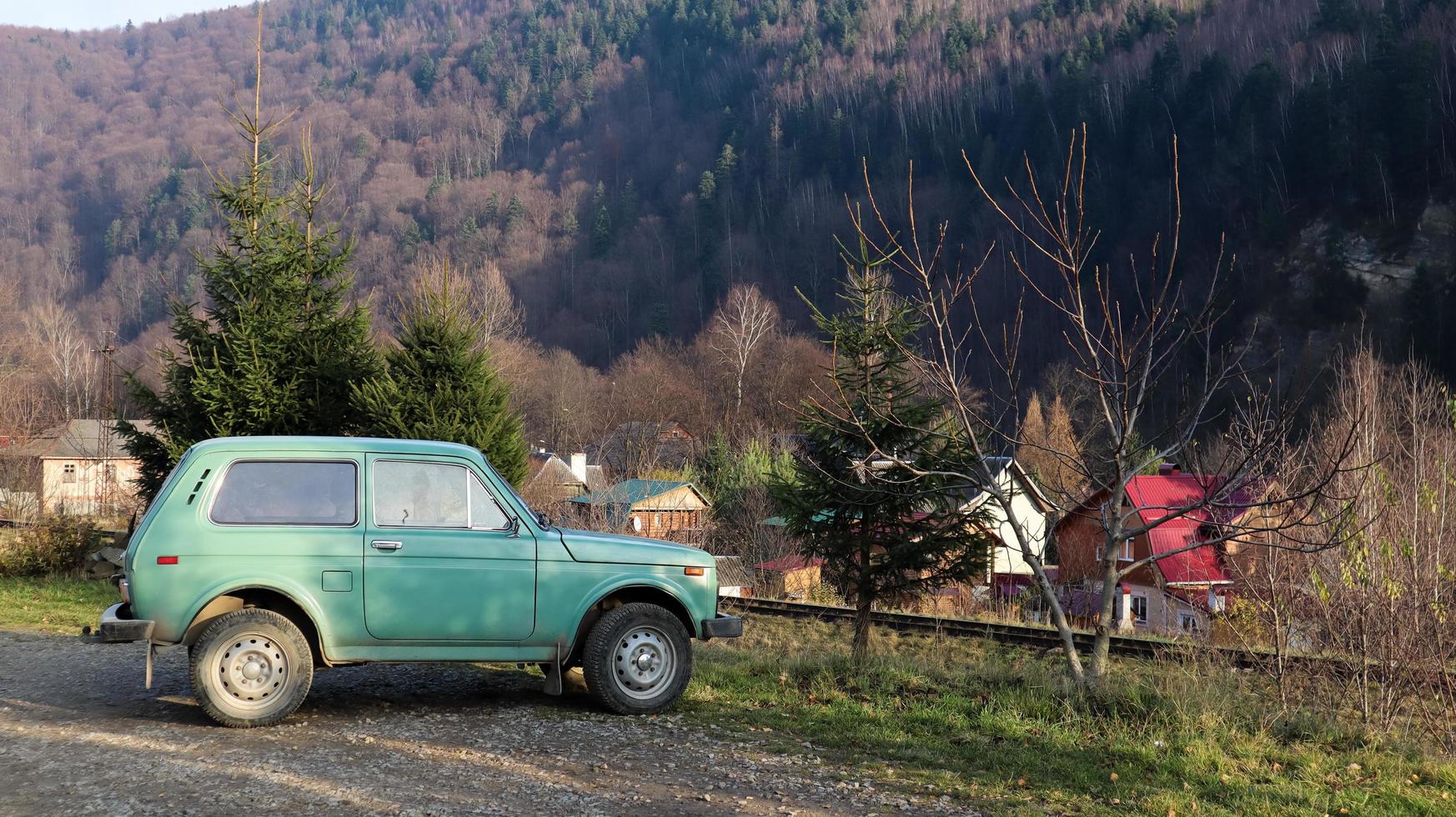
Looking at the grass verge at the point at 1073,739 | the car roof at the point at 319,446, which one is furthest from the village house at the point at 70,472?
the grass verge at the point at 1073,739

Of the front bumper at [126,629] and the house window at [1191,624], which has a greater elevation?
the front bumper at [126,629]

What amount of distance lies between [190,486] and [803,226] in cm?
12190

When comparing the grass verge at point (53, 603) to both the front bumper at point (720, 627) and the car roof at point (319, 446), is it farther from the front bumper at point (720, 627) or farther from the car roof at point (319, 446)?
the front bumper at point (720, 627)

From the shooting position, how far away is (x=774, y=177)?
142m

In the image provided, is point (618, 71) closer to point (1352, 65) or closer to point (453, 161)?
point (453, 161)

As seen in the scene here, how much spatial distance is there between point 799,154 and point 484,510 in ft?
456

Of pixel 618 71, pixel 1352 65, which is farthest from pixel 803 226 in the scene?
pixel 618 71

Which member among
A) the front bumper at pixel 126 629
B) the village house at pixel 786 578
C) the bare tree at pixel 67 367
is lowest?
the village house at pixel 786 578

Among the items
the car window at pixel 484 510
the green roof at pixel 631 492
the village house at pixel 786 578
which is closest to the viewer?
the car window at pixel 484 510

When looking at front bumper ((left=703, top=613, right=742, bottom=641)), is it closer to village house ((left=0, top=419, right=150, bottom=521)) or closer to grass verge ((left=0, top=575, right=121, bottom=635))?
grass verge ((left=0, top=575, right=121, bottom=635))

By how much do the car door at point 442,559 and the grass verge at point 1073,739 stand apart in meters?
1.71

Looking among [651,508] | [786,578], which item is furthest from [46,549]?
[651,508]

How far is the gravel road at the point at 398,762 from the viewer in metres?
6.00

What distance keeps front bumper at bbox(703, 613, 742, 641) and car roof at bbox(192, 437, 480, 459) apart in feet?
7.18
